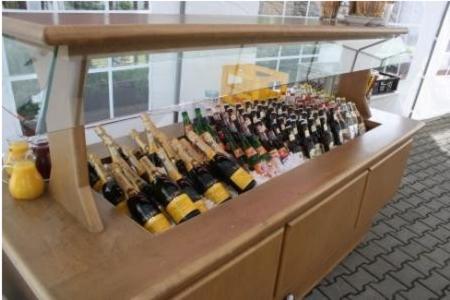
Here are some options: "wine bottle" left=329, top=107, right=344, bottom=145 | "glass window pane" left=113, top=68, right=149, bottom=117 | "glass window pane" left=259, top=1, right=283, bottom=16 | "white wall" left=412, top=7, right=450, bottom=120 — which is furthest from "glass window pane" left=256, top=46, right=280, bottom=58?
"white wall" left=412, top=7, right=450, bottom=120

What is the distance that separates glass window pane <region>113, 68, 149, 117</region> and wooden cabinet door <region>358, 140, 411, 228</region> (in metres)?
1.02

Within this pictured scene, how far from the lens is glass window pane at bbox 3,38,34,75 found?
575 mm

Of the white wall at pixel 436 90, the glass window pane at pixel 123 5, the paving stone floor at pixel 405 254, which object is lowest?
the paving stone floor at pixel 405 254

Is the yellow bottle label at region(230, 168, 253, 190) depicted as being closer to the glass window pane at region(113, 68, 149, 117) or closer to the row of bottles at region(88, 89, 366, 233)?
the row of bottles at region(88, 89, 366, 233)

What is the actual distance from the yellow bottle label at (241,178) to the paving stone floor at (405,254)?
836 millimetres

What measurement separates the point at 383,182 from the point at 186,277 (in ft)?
4.17

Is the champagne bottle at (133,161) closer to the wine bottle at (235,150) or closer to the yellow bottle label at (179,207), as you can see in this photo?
the yellow bottle label at (179,207)

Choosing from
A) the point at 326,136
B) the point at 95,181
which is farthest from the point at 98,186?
the point at 326,136

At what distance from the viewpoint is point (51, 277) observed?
0.66 m

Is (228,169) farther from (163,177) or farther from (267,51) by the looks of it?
(267,51)

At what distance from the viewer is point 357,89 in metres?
1.93

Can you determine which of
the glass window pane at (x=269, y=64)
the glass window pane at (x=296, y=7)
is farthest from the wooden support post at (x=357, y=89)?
the glass window pane at (x=296, y=7)

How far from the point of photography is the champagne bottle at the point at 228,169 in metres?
1.09

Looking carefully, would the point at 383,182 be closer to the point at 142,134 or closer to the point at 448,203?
the point at 142,134
